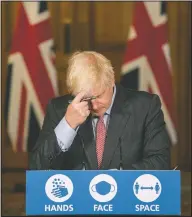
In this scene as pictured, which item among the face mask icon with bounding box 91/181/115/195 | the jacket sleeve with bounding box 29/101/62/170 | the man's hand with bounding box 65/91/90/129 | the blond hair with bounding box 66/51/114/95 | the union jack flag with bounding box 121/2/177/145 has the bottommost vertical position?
the face mask icon with bounding box 91/181/115/195

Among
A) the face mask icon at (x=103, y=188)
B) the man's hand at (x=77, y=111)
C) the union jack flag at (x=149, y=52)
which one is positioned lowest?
the face mask icon at (x=103, y=188)

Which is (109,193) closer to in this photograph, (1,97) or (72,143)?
(72,143)

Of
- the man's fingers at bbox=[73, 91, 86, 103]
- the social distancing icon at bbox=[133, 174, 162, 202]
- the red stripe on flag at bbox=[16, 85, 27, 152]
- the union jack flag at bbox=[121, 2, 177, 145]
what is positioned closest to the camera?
the social distancing icon at bbox=[133, 174, 162, 202]

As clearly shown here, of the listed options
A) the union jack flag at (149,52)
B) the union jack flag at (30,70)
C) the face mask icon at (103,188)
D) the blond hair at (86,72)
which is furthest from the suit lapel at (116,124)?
the union jack flag at (30,70)

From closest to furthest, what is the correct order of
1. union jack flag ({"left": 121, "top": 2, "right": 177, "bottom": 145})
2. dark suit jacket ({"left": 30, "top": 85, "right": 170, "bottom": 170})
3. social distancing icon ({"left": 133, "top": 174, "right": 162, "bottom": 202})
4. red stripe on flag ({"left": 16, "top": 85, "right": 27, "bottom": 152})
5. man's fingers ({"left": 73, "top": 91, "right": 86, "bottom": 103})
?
social distancing icon ({"left": 133, "top": 174, "right": 162, "bottom": 202}) → man's fingers ({"left": 73, "top": 91, "right": 86, "bottom": 103}) → dark suit jacket ({"left": 30, "top": 85, "right": 170, "bottom": 170}) → union jack flag ({"left": 121, "top": 2, "right": 177, "bottom": 145}) → red stripe on flag ({"left": 16, "top": 85, "right": 27, "bottom": 152})

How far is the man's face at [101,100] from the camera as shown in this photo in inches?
80.6

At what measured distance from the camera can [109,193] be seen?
1.64 metres

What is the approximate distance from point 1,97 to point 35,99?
28 cm

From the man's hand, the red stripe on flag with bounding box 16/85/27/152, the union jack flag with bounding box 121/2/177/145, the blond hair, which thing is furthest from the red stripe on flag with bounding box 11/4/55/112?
the man's hand

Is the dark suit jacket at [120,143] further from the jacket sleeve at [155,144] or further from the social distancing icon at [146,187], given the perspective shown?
the social distancing icon at [146,187]

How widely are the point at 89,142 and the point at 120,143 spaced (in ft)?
0.39

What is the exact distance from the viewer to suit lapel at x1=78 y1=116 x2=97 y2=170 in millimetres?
2072

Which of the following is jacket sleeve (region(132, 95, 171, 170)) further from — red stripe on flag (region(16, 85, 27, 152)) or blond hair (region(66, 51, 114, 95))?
red stripe on flag (region(16, 85, 27, 152))

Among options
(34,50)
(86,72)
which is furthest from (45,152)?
(34,50)
